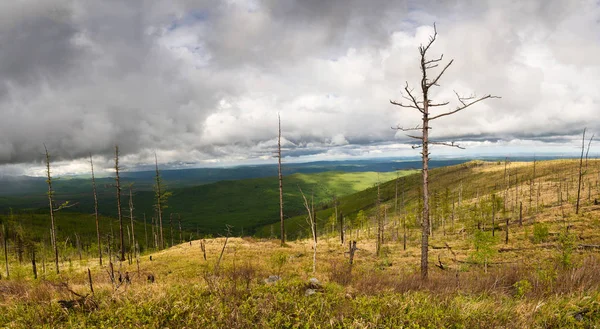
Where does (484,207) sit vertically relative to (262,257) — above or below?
below

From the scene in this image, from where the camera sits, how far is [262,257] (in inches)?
1200

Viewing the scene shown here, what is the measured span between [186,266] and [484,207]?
81.8m

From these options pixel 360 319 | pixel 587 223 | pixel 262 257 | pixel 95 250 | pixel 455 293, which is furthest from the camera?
pixel 95 250

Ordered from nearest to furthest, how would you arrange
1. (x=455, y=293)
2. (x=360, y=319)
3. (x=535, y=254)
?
(x=360, y=319)
(x=455, y=293)
(x=535, y=254)

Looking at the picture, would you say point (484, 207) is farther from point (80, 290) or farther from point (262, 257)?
point (80, 290)

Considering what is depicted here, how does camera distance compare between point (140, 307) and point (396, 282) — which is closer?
point (140, 307)

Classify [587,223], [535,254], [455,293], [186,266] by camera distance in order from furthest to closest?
[587,223], [535,254], [186,266], [455,293]

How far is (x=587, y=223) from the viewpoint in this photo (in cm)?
4628

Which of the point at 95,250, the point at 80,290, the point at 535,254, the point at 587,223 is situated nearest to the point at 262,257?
the point at 80,290

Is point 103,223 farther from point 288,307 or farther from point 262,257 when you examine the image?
point 288,307

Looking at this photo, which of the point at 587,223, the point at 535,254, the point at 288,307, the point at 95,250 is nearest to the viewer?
the point at 288,307

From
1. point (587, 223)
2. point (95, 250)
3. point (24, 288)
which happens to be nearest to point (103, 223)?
point (95, 250)

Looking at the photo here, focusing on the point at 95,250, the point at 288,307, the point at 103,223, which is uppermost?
the point at 288,307

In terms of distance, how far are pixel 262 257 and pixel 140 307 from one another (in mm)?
24516
